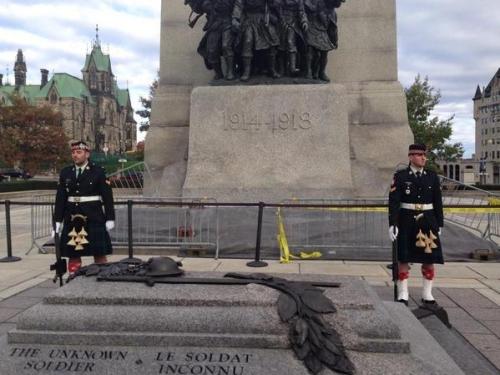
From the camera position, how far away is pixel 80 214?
590 cm

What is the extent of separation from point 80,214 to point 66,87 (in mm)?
112464

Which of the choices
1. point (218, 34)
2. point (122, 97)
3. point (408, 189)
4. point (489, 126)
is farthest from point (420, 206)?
point (122, 97)

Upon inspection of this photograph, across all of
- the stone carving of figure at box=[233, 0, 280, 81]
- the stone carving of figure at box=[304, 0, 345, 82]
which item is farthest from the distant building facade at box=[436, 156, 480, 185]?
the stone carving of figure at box=[233, 0, 280, 81]

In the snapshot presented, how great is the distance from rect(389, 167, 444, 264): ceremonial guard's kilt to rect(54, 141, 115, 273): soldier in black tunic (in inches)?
130

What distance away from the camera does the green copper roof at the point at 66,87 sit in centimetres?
10819

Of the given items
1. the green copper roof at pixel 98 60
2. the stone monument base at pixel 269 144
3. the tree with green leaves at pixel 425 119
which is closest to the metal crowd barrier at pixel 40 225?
the stone monument base at pixel 269 144

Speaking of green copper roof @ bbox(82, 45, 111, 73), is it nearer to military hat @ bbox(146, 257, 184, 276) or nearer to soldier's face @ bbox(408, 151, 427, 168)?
soldier's face @ bbox(408, 151, 427, 168)

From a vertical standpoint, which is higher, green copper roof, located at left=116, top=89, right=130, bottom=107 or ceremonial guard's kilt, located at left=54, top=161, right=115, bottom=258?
green copper roof, located at left=116, top=89, right=130, bottom=107

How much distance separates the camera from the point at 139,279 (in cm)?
365

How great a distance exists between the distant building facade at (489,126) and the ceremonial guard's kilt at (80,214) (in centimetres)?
11059

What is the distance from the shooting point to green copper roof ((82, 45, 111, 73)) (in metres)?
119

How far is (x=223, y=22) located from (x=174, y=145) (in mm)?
3591

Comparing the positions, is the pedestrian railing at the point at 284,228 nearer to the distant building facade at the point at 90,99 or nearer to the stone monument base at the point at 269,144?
the stone monument base at the point at 269,144

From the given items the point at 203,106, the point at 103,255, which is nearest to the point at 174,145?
the point at 203,106
